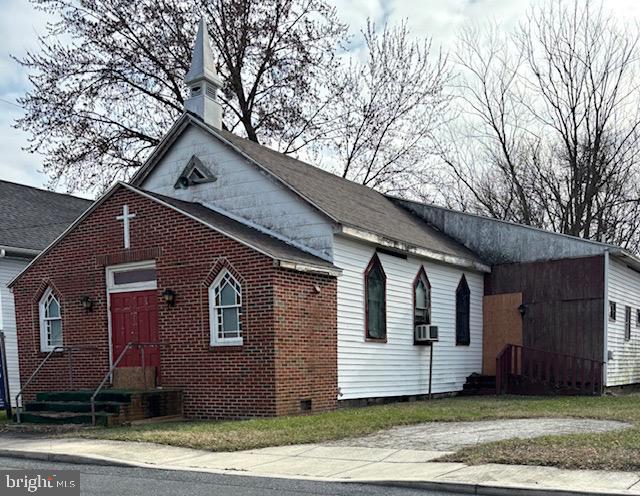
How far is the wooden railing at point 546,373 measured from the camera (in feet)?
63.1

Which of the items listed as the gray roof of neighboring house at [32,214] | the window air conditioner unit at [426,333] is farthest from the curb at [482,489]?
the gray roof of neighboring house at [32,214]

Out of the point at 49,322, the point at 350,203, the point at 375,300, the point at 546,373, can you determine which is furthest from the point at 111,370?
the point at 546,373

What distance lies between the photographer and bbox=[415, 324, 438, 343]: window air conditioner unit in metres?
18.1

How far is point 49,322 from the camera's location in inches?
653

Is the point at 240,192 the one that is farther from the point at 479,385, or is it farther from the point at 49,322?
the point at 479,385

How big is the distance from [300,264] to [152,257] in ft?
A: 10.8

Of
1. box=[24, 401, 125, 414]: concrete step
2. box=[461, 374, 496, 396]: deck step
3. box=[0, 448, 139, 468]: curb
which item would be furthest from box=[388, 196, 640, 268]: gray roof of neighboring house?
box=[0, 448, 139, 468]: curb

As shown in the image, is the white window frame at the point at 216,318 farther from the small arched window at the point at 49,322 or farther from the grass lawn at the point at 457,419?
the small arched window at the point at 49,322

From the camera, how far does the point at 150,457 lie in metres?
9.64

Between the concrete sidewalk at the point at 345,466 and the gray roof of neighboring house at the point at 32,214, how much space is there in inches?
449

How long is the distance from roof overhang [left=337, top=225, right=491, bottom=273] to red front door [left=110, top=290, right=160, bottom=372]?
4.31 metres

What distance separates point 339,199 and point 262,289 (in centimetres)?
514

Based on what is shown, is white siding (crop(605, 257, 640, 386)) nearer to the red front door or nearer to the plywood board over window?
the plywood board over window

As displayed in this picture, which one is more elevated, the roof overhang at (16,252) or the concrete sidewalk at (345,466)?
the roof overhang at (16,252)
